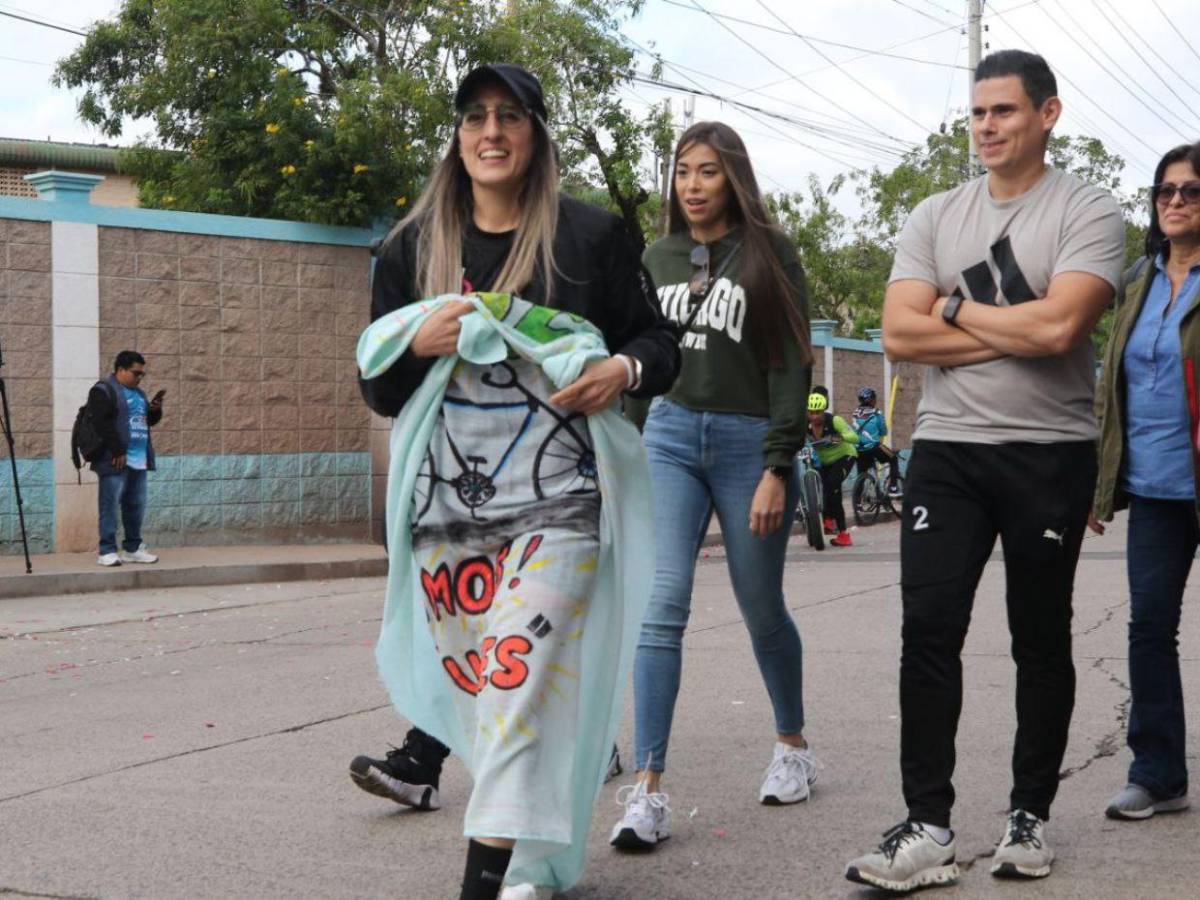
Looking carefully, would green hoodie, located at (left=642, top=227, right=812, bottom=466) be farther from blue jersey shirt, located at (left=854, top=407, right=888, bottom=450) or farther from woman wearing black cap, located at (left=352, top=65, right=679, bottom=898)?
blue jersey shirt, located at (left=854, top=407, right=888, bottom=450)

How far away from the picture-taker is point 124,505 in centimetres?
1409

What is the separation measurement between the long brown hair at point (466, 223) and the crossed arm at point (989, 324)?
0.89 metres

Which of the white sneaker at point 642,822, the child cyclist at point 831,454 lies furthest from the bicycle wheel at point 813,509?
the white sneaker at point 642,822

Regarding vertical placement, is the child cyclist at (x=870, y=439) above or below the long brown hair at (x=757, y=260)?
below

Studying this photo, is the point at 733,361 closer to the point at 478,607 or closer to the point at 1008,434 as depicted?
the point at 1008,434

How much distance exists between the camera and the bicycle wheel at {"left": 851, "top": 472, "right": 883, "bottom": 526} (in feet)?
70.0

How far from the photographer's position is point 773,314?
4.67 metres

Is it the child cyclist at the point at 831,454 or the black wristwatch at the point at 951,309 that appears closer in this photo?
the black wristwatch at the point at 951,309

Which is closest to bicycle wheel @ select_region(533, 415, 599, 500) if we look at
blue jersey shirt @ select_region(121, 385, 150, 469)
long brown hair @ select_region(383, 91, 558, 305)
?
long brown hair @ select_region(383, 91, 558, 305)

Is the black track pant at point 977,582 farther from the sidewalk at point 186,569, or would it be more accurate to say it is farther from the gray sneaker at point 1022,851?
the sidewalk at point 186,569

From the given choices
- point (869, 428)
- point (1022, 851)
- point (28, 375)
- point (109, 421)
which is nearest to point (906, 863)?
point (1022, 851)

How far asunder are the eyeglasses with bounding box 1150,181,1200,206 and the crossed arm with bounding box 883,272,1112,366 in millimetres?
697

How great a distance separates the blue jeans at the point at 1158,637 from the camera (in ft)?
15.2

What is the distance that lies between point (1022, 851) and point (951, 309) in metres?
1.32
